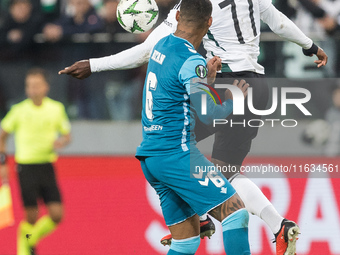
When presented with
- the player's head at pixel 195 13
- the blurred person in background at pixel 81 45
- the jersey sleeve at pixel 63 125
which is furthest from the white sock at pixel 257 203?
the blurred person in background at pixel 81 45

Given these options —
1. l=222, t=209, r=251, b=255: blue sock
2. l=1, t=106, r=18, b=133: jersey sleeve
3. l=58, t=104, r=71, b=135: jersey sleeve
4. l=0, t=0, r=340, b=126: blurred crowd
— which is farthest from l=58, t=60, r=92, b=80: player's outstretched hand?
l=0, t=0, r=340, b=126: blurred crowd

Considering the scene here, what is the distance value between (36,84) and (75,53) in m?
0.85

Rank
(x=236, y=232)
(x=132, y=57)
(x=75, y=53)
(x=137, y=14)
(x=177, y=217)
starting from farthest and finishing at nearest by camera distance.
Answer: (x=75, y=53), (x=137, y=14), (x=132, y=57), (x=177, y=217), (x=236, y=232)

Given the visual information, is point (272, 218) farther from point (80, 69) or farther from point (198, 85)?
point (80, 69)

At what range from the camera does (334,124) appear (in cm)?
826

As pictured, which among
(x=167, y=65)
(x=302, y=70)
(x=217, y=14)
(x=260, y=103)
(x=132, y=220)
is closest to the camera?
(x=167, y=65)

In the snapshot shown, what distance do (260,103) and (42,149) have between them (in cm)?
362

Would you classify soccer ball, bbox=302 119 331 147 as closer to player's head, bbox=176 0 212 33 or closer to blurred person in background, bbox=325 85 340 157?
blurred person in background, bbox=325 85 340 157

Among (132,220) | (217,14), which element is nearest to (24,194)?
(132,220)

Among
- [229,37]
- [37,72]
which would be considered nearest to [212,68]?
[229,37]

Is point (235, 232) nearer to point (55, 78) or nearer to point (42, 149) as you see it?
point (42, 149)

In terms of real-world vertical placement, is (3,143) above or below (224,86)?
below

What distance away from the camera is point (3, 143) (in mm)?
7684

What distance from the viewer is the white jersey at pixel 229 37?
4754 mm
